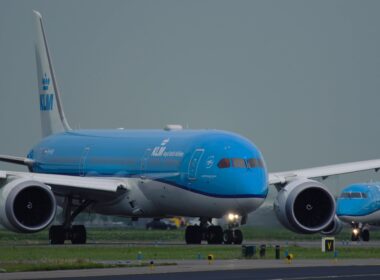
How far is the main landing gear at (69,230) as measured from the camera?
70.1 meters

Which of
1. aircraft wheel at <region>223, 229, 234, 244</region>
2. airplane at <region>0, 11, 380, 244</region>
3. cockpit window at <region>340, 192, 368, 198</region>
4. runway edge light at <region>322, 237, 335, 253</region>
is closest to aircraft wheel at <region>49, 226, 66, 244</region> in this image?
airplane at <region>0, 11, 380, 244</region>

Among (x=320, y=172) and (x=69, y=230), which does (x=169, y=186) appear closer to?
(x=69, y=230)

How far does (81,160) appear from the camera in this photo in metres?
75.1

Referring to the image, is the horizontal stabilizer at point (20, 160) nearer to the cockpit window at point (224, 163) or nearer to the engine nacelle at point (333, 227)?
the cockpit window at point (224, 163)

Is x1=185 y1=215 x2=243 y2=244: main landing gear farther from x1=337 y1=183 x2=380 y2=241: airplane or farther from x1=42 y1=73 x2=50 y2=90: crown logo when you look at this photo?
x1=42 y1=73 x2=50 y2=90: crown logo

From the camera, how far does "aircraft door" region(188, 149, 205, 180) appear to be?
66.6 meters

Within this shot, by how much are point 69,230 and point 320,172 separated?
1365 cm

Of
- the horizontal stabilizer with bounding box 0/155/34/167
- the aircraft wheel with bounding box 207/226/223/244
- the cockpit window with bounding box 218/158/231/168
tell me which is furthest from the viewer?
the horizontal stabilizer with bounding box 0/155/34/167

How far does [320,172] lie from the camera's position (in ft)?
242

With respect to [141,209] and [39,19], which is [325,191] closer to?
[141,209]

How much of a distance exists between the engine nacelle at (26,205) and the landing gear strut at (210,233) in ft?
28.7

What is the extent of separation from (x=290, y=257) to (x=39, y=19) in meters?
38.5

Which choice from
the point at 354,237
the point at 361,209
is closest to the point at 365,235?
the point at 354,237

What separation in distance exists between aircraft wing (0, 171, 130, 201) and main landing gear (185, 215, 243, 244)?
4.08 m
